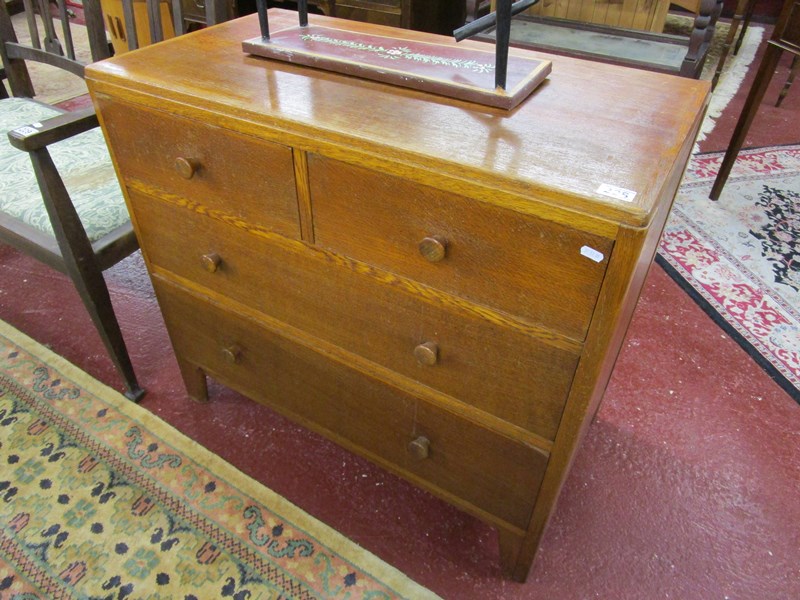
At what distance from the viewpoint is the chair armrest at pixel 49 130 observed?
3.52 ft

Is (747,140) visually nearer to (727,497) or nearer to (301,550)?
(727,497)

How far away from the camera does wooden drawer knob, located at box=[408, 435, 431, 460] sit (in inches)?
41.3

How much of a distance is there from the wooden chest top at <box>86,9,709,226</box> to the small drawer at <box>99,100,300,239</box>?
0.03 meters

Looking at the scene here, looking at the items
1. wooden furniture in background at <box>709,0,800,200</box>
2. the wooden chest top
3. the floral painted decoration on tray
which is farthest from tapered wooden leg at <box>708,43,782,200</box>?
the floral painted decoration on tray

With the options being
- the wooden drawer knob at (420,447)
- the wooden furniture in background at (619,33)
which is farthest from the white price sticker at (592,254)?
the wooden furniture in background at (619,33)

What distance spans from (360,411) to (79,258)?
72 centimetres

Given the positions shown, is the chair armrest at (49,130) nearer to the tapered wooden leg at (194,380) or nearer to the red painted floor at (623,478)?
the tapered wooden leg at (194,380)

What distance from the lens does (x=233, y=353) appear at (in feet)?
4.02

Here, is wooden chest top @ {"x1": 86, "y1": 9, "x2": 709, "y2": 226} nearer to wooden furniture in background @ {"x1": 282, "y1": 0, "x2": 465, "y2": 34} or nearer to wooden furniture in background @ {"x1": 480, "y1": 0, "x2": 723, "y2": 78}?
wooden furniture in background @ {"x1": 480, "y1": 0, "x2": 723, "y2": 78}

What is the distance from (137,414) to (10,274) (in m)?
0.84

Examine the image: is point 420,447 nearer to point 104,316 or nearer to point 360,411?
point 360,411

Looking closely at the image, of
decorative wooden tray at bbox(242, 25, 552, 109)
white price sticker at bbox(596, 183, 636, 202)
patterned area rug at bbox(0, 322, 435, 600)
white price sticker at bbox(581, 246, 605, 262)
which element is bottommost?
patterned area rug at bbox(0, 322, 435, 600)


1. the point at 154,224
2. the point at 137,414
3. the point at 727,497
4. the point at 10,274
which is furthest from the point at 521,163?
the point at 10,274

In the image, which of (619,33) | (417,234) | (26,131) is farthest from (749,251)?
(26,131)
